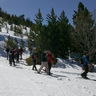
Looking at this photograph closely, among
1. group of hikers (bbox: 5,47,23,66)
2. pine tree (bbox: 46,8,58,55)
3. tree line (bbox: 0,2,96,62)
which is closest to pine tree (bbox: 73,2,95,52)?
tree line (bbox: 0,2,96,62)

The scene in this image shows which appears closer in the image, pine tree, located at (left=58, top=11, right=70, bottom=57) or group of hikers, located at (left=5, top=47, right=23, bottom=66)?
group of hikers, located at (left=5, top=47, right=23, bottom=66)

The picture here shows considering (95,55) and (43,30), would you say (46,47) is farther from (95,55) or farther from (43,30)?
(95,55)

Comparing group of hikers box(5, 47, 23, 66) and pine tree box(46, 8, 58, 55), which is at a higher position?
pine tree box(46, 8, 58, 55)

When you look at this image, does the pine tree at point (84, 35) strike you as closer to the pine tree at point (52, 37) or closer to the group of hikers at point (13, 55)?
the pine tree at point (52, 37)

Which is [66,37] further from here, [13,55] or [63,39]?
[13,55]

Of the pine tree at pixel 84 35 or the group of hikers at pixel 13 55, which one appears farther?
the pine tree at pixel 84 35

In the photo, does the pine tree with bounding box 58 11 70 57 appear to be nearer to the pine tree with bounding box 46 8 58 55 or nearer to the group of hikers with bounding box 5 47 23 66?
the pine tree with bounding box 46 8 58 55

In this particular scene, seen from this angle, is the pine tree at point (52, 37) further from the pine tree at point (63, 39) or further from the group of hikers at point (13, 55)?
the group of hikers at point (13, 55)

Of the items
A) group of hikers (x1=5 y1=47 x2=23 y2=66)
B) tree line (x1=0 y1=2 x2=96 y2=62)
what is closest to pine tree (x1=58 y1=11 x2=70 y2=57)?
tree line (x1=0 y1=2 x2=96 y2=62)

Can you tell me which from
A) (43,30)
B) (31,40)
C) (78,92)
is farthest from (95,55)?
(78,92)

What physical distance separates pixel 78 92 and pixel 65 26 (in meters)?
31.1

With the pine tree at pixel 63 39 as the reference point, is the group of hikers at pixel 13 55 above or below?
below

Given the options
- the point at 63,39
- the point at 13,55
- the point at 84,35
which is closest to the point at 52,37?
the point at 63,39

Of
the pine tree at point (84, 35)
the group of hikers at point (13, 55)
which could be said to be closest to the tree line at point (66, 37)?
the pine tree at point (84, 35)
